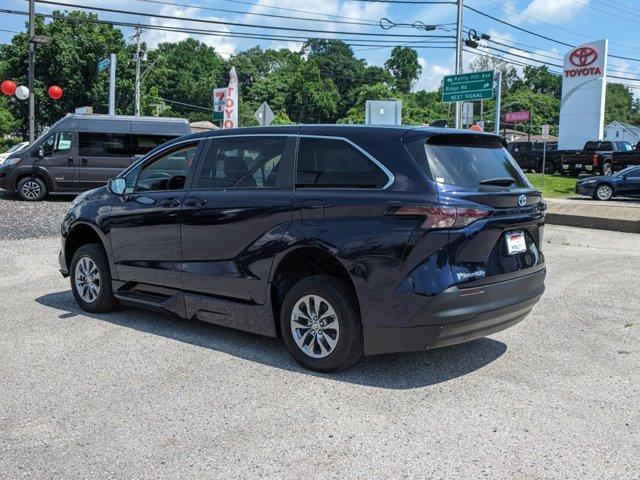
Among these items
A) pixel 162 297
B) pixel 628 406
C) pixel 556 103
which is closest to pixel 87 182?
pixel 162 297

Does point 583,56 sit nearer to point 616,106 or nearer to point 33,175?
point 33,175

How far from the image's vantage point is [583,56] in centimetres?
3884

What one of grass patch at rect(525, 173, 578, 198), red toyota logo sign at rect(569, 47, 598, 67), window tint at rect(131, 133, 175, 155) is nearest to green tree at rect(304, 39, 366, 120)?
red toyota logo sign at rect(569, 47, 598, 67)

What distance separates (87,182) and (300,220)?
47.0 feet

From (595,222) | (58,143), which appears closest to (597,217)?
(595,222)

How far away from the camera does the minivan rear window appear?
171 inches

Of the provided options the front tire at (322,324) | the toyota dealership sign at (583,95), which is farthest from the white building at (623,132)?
the front tire at (322,324)

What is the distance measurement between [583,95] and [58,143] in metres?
32.5

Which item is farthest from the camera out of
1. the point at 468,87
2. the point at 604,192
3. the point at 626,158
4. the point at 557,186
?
the point at 626,158

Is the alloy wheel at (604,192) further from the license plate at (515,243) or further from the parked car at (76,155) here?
the license plate at (515,243)

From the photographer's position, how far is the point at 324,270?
4.74 m

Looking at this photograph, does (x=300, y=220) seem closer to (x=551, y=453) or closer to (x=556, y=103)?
(x=551, y=453)

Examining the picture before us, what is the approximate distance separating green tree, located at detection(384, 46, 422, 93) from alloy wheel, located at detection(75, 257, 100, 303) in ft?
455

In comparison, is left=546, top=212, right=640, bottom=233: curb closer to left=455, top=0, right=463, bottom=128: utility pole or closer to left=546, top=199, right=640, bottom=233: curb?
left=546, top=199, right=640, bottom=233: curb
